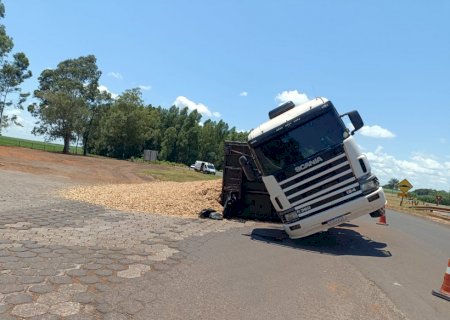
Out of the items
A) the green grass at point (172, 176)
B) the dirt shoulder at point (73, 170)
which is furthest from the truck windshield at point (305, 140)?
the green grass at point (172, 176)

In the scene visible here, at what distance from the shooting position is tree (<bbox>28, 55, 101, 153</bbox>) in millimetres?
58844

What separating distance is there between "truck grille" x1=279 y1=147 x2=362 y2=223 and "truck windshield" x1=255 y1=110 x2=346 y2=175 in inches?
12.5

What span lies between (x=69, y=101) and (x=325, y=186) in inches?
2214

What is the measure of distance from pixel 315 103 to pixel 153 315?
6.71 metres

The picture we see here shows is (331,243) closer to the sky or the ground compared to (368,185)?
closer to the ground

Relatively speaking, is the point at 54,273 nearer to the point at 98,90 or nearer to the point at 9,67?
the point at 9,67

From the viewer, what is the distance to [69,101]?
5881cm

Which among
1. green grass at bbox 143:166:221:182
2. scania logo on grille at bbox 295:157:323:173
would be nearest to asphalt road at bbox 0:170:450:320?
scania logo on grille at bbox 295:157:323:173

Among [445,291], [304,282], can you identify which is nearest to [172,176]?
[304,282]

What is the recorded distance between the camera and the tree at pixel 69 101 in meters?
58.8

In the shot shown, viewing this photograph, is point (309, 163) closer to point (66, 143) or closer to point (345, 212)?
point (345, 212)

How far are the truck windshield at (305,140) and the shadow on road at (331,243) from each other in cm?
178

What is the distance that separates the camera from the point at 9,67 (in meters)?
53.4

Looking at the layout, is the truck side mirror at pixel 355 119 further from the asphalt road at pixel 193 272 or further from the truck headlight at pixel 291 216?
the asphalt road at pixel 193 272
